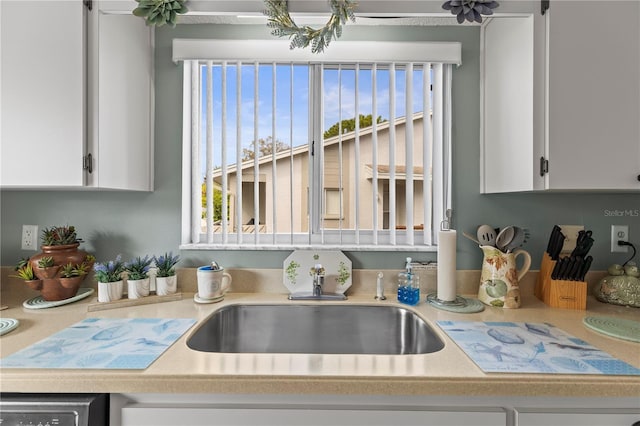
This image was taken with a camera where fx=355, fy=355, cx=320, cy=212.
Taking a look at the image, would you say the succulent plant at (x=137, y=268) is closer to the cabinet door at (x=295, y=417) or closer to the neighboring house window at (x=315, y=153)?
the neighboring house window at (x=315, y=153)

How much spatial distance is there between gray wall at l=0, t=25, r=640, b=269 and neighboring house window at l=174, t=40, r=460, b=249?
0.18ft

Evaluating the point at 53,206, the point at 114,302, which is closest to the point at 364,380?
the point at 114,302

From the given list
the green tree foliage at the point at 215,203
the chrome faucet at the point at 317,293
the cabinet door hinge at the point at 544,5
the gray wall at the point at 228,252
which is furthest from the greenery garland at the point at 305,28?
the chrome faucet at the point at 317,293

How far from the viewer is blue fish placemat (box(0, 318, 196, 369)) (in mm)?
895

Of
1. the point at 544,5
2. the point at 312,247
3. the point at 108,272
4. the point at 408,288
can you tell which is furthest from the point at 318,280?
the point at 544,5

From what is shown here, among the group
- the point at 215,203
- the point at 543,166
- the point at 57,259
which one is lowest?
the point at 57,259

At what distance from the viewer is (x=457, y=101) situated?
5.29ft

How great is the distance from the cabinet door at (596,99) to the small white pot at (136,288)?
1.57 meters

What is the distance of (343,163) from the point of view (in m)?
1.68

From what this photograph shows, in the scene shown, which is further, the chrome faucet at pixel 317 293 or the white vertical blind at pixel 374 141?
the white vertical blind at pixel 374 141

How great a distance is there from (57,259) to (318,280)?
1062 millimetres

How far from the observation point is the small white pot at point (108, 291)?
138 centimetres

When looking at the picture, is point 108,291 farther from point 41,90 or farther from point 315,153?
point 315,153

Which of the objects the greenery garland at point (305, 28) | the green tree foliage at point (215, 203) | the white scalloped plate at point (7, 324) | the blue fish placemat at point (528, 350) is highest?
the greenery garland at point (305, 28)
